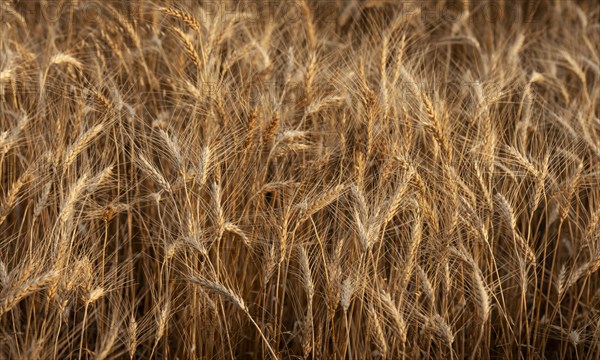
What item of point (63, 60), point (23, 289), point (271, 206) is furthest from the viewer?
point (63, 60)

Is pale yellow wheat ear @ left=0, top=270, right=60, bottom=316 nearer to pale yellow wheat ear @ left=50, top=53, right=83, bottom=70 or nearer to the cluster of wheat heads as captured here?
the cluster of wheat heads

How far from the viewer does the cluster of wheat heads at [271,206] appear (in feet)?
7.13

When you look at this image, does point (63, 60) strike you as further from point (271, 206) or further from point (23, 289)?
point (23, 289)

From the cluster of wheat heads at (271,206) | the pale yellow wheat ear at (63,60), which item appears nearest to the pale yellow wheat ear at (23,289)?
the cluster of wheat heads at (271,206)

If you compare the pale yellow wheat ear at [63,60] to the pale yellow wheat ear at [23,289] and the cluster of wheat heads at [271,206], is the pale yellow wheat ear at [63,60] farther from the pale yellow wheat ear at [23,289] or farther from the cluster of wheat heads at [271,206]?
the pale yellow wheat ear at [23,289]

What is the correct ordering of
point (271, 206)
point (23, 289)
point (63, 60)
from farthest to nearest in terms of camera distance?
1. point (63, 60)
2. point (271, 206)
3. point (23, 289)

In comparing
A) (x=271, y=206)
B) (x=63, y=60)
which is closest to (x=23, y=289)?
(x=271, y=206)

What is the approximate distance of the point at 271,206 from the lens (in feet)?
8.30

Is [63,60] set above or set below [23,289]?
above

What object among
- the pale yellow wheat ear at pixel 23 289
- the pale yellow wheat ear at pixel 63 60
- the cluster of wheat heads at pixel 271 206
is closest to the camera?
the pale yellow wheat ear at pixel 23 289

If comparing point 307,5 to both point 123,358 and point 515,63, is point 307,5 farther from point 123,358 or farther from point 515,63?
point 123,358

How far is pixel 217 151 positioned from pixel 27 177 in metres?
0.61

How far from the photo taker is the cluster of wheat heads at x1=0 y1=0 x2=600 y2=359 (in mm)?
2172

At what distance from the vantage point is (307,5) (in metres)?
3.45
